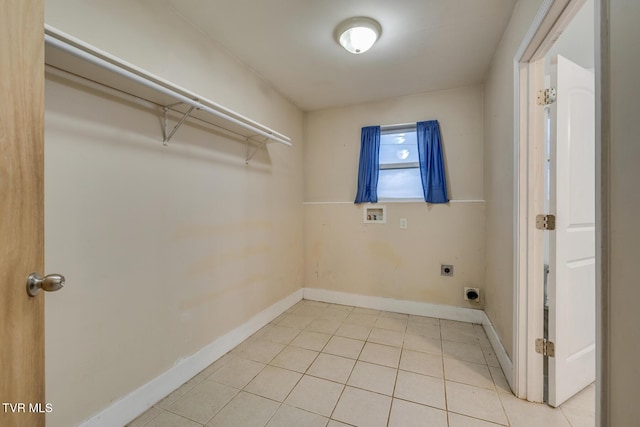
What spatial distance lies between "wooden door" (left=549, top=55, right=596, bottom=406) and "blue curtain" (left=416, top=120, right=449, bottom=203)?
118cm

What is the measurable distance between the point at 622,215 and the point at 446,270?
2115 mm

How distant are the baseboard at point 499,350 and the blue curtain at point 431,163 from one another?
1204mm

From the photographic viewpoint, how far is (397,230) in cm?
284

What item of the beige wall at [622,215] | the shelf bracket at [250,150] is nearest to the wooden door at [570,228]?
the beige wall at [622,215]

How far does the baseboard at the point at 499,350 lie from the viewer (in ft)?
5.36

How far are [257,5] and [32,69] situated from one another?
4.30 ft

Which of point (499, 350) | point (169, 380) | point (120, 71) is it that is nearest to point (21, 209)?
point (120, 71)

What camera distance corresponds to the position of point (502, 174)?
1843 millimetres

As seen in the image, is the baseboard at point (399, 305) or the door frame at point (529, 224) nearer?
the door frame at point (529, 224)

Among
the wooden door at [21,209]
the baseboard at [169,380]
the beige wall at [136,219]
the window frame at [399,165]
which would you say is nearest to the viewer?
the wooden door at [21,209]

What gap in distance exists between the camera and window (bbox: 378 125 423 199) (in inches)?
111

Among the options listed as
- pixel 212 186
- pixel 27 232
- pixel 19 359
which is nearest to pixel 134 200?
pixel 212 186

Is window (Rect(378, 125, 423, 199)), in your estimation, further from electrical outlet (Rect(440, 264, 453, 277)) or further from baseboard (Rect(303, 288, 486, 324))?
baseboard (Rect(303, 288, 486, 324))

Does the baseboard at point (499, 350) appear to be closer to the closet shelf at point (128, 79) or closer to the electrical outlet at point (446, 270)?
the electrical outlet at point (446, 270)
